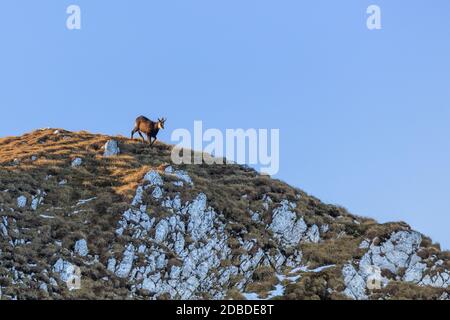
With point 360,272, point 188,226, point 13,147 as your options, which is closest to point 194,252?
point 188,226

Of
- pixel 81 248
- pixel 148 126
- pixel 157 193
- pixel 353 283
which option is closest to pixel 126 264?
pixel 81 248

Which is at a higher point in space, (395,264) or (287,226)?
(287,226)

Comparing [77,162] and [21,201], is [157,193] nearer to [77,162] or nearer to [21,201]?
[21,201]

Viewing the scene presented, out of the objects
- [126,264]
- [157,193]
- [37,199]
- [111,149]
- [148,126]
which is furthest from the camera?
[148,126]

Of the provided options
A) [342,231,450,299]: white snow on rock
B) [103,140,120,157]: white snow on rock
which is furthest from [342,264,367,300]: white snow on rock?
[103,140,120,157]: white snow on rock

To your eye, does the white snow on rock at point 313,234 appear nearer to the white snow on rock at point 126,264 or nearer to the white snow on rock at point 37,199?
the white snow on rock at point 126,264

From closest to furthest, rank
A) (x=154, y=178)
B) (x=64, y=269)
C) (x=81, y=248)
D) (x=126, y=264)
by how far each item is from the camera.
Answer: (x=64, y=269)
(x=126, y=264)
(x=81, y=248)
(x=154, y=178)

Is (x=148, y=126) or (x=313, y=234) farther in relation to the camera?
(x=148, y=126)

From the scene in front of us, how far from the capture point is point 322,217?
49.8 meters

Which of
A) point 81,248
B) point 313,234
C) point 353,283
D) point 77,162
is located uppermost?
point 77,162

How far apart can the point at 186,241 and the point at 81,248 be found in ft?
20.6

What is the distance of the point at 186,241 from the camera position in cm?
4341
